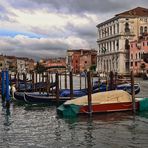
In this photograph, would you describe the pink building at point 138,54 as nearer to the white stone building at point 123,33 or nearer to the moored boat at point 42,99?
the white stone building at point 123,33

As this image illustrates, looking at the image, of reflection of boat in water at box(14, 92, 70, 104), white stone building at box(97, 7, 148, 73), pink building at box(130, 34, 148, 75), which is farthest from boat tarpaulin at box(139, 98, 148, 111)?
white stone building at box(97, 7, 148, 73)

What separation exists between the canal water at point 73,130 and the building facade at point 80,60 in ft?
223

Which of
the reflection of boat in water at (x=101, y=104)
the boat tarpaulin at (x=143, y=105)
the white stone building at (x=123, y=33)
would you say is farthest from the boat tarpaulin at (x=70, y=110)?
the white stone building at (x=123, y=33)

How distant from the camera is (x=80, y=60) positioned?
92.1m

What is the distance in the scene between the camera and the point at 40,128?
11.3 m

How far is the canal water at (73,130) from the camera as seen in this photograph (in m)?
9.16

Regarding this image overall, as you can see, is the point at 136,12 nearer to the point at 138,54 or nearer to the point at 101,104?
the point at 138,54

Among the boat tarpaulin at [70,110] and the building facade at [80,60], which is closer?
the boat tarpaulin at [70,110]

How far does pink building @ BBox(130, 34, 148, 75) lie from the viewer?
5295cm

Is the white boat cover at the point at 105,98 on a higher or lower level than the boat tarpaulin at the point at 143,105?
higher

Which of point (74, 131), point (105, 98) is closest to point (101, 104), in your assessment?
point (105, 98)

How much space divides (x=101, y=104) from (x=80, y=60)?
78271mm

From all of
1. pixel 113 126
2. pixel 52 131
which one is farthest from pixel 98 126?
pixel 52 131

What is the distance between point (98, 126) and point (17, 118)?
3181 mm
